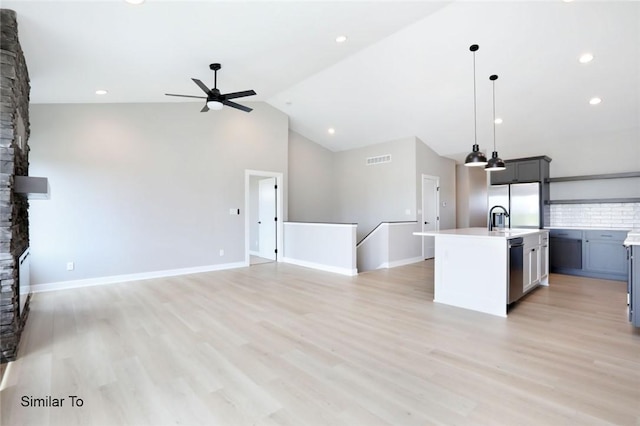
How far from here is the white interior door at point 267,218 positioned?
7.66 m

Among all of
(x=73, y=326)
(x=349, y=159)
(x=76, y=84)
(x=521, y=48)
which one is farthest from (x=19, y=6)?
(x=349, y=159)

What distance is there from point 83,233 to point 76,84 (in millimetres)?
2330

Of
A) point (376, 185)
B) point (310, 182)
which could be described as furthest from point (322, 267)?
point (310, 182)

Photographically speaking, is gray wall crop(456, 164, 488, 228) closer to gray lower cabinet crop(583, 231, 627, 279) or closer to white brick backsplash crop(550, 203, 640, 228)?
white brick backsplash crop(550, 203, 640, 228)

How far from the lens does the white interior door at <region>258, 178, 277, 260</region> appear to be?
302 inches

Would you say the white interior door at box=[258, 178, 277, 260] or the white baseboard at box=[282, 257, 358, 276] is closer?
the white baseboard at box=[282, 257, 358, 276]

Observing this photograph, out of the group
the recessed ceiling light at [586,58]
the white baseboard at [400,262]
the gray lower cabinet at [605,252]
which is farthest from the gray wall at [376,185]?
the recessed ceiling light at [586,58]

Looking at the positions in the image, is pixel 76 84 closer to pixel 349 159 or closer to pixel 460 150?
pixel 349 159

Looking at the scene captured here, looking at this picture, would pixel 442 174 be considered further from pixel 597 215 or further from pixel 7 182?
pixel 7 182

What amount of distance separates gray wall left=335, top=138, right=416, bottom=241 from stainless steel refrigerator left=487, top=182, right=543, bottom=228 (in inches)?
74.3

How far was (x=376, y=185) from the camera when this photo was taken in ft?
27.8

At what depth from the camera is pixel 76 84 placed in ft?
13.8

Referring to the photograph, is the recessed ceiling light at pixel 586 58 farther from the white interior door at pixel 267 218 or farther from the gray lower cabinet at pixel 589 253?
the white interior door at pixel 267 218

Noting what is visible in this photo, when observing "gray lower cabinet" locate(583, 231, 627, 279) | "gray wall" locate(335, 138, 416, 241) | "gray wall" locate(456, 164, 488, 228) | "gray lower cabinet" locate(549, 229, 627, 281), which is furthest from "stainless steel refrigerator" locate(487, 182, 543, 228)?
"gray wall" locate(456, 164, 488, 228)
